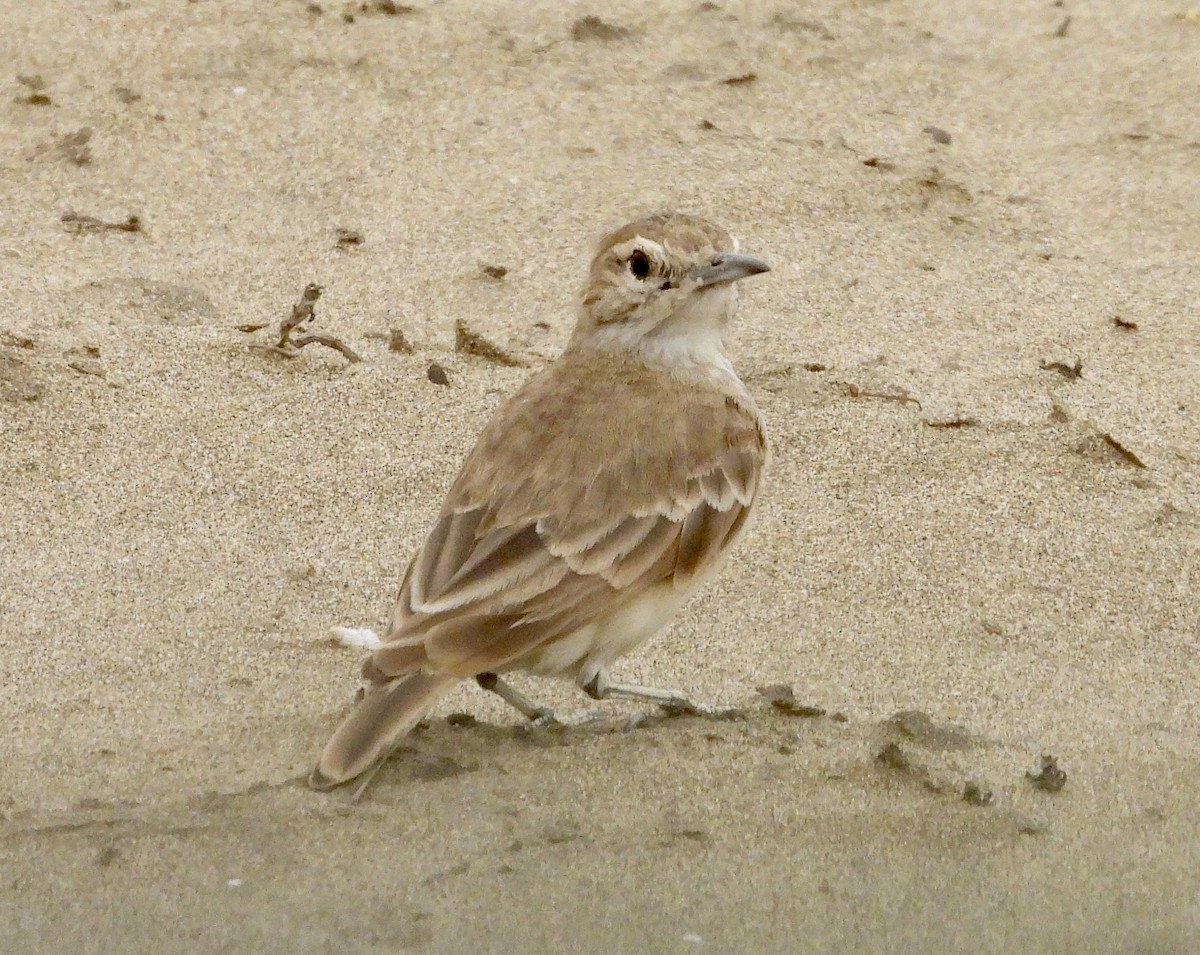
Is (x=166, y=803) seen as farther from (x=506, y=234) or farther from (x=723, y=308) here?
(x=506, y=234)

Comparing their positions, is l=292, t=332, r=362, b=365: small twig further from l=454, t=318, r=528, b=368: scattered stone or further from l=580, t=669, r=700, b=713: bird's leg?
l=580, t=669, r=700, b=713: bird's leg

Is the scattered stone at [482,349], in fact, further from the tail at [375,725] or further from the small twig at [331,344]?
the tail at [375,725]

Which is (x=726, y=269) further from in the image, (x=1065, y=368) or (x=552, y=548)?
(x=1065, y=368)

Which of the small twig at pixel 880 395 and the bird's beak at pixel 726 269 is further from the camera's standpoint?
the small twig at pixel 880 395

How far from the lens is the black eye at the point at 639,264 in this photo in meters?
5.63

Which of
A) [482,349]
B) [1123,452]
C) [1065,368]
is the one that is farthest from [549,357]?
[1123,452]

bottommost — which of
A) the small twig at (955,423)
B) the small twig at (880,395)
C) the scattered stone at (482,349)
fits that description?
the scattered stone at (482,349)

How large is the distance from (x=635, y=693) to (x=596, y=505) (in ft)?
1.66

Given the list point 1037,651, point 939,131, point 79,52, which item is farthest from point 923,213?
point 79,52

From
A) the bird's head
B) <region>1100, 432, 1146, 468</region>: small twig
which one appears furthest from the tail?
<region>1100, 432, 1146, 468</region>: small twig

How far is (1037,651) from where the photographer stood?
217 inches

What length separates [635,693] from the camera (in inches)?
203

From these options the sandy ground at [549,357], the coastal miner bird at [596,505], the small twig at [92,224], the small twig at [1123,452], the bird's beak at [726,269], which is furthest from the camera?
the small twig at [92,224]

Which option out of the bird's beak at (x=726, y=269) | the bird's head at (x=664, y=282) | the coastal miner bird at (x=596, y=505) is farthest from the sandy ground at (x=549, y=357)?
the bird's beak at (x=726, y=269)
